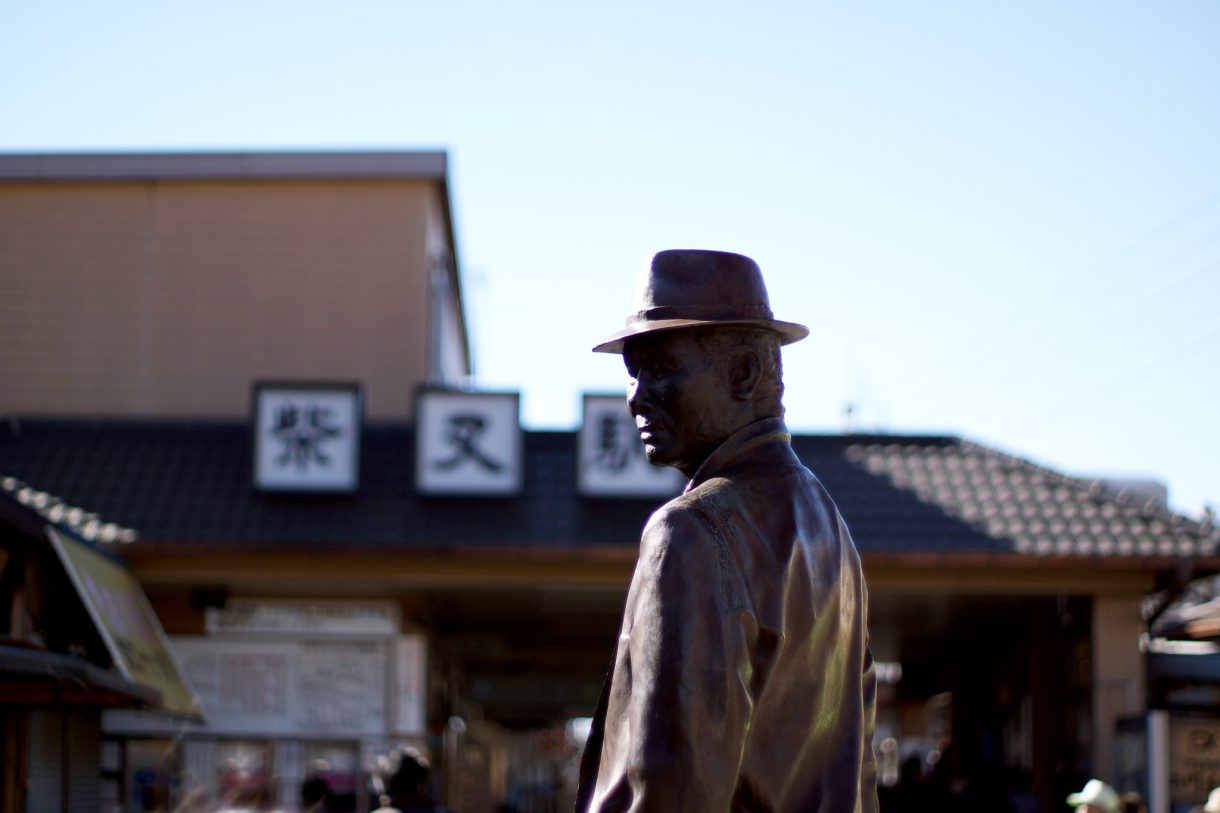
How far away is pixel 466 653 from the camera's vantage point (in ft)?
86.0

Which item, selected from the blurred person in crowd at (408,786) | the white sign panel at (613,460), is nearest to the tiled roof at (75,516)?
Answer: the white sign panel at (613,460)

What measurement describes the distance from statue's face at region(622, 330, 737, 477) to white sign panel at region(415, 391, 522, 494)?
1438cm

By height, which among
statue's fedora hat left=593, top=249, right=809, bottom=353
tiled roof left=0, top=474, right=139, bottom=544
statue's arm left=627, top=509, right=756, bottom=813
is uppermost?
statue's fedora hat left=593, top=249, right=809, bottom=353

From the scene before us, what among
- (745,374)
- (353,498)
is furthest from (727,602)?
(353,498)

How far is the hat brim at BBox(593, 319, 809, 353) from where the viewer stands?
3492 mm

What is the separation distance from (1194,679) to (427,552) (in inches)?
309

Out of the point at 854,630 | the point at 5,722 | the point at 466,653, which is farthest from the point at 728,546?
the point at 466,653

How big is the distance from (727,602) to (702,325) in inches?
23.3

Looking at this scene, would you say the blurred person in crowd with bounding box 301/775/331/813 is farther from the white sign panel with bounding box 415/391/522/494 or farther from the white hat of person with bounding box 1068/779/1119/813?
the white sign panel with bounding box 415/391/522/494

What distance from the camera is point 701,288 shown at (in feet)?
11.6

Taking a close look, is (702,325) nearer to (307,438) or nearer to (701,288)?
(701,288)

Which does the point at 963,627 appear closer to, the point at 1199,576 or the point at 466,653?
the point at 1199,576

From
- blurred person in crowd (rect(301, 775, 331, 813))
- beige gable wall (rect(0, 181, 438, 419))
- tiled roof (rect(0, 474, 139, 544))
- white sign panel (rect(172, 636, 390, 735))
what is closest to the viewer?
blurred person in crowd (rect(301, 775, 331, 813))

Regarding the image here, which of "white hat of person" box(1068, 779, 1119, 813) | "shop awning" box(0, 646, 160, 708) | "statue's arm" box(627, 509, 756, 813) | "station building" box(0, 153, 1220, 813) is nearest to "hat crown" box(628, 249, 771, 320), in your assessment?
"statue's arm" box(627, 509, 756, 813)
